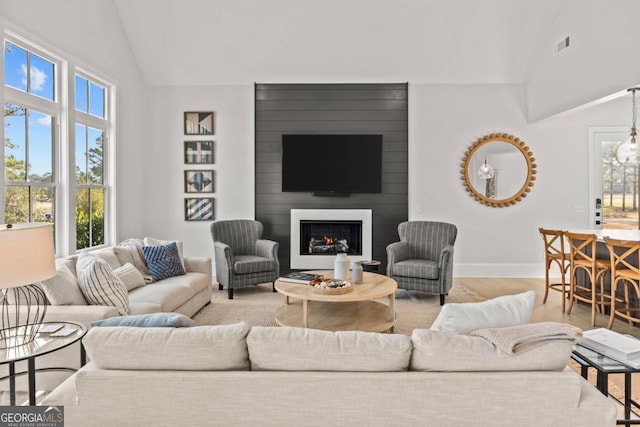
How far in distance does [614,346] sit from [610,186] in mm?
5188

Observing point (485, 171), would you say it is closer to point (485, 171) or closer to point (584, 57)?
point (485, 171)

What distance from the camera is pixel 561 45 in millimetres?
5070

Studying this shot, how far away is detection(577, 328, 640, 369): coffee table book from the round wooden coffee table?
5.00ft

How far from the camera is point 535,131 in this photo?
236 inches

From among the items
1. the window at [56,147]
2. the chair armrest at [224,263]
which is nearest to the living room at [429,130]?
the window at [56,147]

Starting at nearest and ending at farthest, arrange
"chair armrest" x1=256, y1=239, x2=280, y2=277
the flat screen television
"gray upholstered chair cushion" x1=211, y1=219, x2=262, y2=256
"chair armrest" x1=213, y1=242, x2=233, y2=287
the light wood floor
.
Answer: the light wood floor, "chair armrest" x1=213, y1=242, x2=233, y2=287, "chair armrest" x1=256, y1=239, x2=280, y2=277, "gray upholstered chair cushion" x1=211, y1=219, x2=262, y2=256, the flat screen television

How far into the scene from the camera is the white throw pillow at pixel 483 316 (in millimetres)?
1678

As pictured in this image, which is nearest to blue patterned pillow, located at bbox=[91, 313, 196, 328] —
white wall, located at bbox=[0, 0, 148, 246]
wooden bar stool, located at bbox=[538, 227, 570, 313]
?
white wall, located at bbox=[0, 0, 148, 246]

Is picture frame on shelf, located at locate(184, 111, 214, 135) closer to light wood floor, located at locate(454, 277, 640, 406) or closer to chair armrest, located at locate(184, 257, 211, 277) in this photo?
chair armrest, located at locate(184, 257, 211, 277)

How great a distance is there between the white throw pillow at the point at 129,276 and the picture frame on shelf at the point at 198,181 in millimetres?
2457

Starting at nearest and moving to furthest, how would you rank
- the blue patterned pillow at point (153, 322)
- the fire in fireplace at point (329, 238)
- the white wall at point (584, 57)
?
the blue patterned pillow at point (153, 322), the white wall at point (584, 57), the fire in fireplace at point (329, 238)

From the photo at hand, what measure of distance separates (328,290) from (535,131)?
4.47m

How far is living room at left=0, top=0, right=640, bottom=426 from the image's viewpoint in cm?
527

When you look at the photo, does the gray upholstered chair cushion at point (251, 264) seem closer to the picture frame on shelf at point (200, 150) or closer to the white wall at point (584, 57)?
the picture frame on shelf at point (200, 150)
